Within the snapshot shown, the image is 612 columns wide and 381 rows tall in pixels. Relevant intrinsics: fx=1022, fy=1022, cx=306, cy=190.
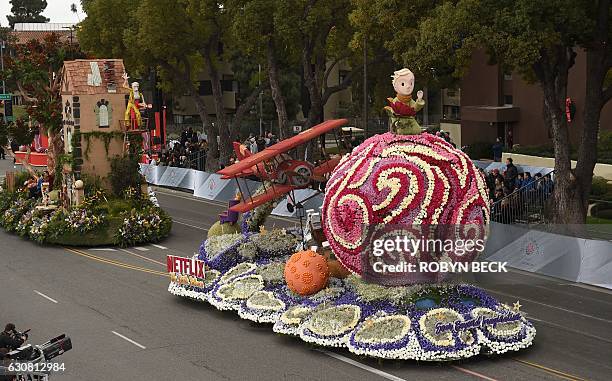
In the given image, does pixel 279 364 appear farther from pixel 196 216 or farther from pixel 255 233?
pixel 196 216

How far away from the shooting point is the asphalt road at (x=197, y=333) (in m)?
20.5

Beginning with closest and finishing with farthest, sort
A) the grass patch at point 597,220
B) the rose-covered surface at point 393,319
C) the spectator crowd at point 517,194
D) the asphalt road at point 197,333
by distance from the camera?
the rose-covered surface at point 393,319, the asphalt road at point 197,333, the spectator crowd at point 517,194, the grass patch at point 597,220

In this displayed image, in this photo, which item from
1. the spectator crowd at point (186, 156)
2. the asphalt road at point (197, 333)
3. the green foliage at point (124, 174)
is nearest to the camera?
the asphalt road at point (197, 333)

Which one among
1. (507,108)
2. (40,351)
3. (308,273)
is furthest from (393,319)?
(507,108)

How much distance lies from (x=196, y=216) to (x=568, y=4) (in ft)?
63.5

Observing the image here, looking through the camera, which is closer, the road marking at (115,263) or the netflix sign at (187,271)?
the netflix sign at (187,271)

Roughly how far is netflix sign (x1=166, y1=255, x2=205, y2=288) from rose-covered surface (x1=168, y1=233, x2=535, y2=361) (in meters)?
2.73

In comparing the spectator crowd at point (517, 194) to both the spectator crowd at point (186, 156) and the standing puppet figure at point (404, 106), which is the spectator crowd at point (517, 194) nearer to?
the standing puppet figure at point (404, 106)

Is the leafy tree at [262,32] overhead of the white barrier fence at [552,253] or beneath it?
overhead

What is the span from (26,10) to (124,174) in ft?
355

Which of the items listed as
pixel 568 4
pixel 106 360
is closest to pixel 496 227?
pixel 568 4

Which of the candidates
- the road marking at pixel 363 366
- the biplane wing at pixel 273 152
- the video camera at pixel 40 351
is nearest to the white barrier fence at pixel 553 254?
the biplane wing at pixel 273 152

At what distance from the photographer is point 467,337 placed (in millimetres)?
20438

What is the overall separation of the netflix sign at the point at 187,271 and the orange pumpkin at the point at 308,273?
354 cm
